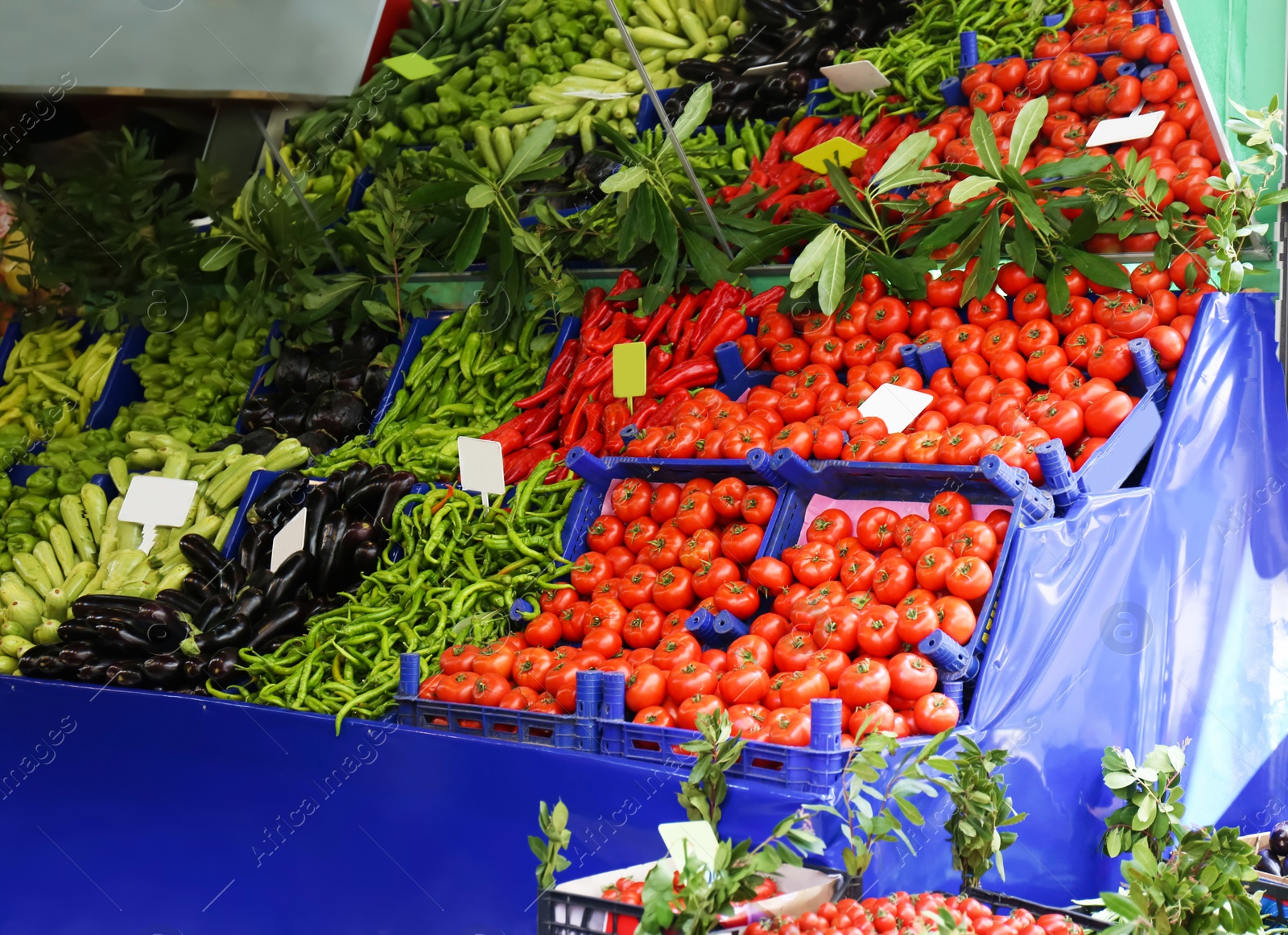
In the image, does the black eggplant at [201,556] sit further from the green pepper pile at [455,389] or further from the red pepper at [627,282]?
the red pepper at [627,282]

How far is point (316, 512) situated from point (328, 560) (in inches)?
11.3

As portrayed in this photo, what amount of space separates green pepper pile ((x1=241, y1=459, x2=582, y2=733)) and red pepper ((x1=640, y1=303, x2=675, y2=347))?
2.28 ft

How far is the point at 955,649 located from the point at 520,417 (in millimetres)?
2384

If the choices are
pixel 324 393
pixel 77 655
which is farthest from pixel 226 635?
pixel 324 393

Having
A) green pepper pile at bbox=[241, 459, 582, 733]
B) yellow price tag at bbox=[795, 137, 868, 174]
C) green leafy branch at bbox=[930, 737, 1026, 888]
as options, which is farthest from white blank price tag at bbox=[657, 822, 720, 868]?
yellow price tag at bbox=[795, 137, 868, 174]

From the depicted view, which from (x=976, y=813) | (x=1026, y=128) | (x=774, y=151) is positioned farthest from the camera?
(x=774, y=151)

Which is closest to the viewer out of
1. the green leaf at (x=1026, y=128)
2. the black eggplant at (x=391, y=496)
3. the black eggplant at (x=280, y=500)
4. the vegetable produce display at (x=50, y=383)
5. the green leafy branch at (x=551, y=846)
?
the green leafy branch at (x=551, y=846)

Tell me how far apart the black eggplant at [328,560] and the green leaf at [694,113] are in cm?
192

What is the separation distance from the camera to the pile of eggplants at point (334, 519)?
4.20m

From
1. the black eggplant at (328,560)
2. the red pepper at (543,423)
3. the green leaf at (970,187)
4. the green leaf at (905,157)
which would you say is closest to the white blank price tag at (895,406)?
the green leaf at (970,187)

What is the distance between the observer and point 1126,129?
3881 mm

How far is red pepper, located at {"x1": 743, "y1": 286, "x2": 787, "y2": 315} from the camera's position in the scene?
4.25m

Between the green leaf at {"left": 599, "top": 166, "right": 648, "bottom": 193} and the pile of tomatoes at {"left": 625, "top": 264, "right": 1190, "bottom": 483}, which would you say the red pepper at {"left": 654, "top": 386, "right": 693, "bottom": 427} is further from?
the green leaf at {"left": 599, "top": 166, "right": 648, "bottom": 193}

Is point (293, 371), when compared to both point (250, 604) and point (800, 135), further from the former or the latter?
point (800, 135)
